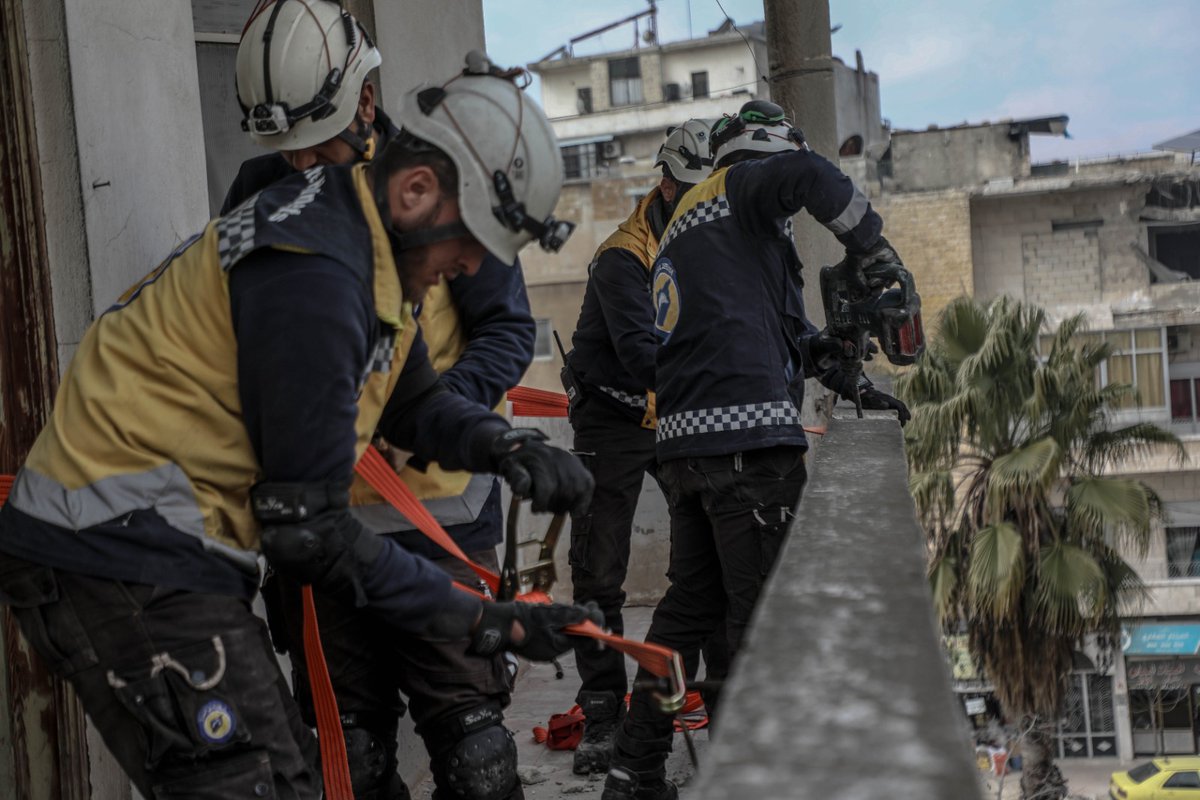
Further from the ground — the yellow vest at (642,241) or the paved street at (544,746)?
the yellow vest at (642,241)

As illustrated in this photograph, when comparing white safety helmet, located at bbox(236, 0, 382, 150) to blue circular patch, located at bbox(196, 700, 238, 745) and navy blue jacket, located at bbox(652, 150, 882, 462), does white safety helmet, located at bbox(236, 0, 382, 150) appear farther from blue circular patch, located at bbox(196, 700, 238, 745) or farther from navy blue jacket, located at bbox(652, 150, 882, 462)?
blue circular patch, located at bbox(196, 700, 238, 745)

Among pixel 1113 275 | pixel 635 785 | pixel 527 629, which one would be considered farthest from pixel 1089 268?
pixel 527 629

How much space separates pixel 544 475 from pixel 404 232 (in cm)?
53

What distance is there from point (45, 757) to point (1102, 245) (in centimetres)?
3228

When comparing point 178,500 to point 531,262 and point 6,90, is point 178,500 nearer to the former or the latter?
point 6,90

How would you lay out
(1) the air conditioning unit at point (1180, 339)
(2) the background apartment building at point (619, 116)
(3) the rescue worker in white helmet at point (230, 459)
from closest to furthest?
(3) the rescue worker in white helmet at point (230, 459), (1) the air conditioning unit at point (1180, 339), (2) the background apartment building at point (619, 116)

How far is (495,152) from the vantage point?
2.48m

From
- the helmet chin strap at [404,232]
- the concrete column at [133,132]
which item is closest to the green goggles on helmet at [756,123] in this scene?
the concrete column at [133,132]

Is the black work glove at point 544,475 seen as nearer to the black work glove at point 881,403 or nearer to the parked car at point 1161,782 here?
the black work glove at point 881,403

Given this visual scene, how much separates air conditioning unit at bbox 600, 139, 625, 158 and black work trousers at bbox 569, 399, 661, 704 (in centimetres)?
4420

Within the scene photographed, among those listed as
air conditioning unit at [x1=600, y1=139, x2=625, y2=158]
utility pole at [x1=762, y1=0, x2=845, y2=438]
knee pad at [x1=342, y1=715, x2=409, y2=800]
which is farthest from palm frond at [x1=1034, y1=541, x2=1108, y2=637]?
air conditioning unit at [x1=600, y1=139, x2=625, y2=158]

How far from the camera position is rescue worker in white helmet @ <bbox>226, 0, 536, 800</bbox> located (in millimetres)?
3102

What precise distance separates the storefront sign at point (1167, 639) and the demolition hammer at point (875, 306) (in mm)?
25773

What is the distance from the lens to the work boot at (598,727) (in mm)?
4801
